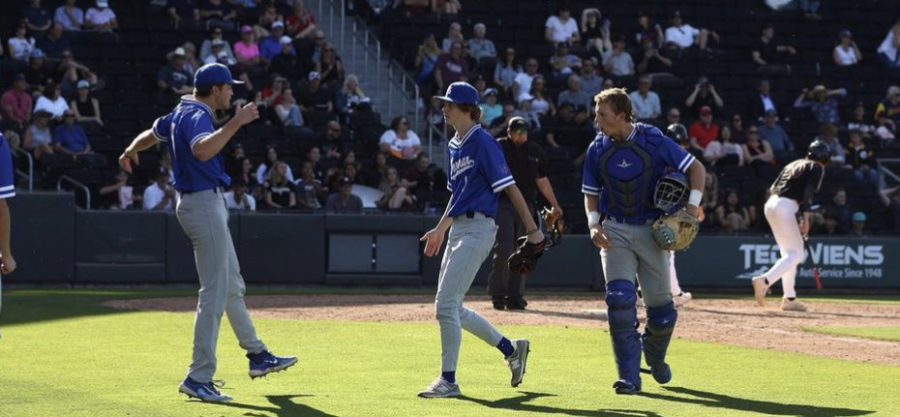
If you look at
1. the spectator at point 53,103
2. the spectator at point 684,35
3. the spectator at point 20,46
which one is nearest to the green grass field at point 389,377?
the spectator at point 53,103

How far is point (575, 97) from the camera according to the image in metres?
25.4

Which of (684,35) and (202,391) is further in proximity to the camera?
(684,35)

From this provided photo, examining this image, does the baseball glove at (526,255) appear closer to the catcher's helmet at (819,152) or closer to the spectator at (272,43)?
the catcher's helmet at (819,152)

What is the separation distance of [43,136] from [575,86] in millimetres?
9134

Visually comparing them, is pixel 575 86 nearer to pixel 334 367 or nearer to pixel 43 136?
pixel 43 136

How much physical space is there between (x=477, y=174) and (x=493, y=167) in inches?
5.3

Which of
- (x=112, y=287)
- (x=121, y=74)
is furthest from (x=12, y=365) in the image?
(x=121, y=74)

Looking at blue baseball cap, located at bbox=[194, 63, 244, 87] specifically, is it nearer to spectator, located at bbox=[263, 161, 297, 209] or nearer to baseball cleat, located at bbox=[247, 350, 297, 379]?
baseball cleat, located at bbox=[247, 350, 297, 379]

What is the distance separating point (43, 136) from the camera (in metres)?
21.7

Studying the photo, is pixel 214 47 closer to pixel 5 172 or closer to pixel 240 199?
pixel 240 199

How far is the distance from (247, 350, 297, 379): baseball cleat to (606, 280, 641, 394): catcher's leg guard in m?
2.15

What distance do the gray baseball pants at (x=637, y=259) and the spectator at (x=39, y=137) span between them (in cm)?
1400

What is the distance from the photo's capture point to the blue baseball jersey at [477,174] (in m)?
9.23

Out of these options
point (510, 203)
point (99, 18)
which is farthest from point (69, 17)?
point (510, 203)
